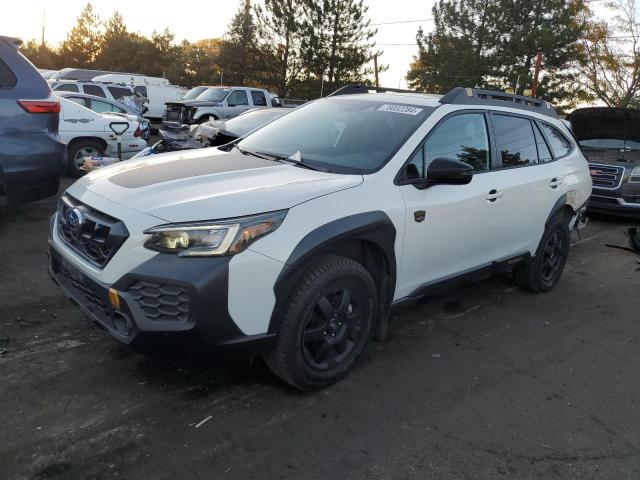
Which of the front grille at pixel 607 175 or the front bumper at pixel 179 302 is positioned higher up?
the front grille at pixel 607 175

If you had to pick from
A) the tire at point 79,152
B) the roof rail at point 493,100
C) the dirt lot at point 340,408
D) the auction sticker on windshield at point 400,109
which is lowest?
the dirt lot at point 340,408

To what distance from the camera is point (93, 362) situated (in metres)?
3.35

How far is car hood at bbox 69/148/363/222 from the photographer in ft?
8.98

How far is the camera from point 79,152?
30.0ft

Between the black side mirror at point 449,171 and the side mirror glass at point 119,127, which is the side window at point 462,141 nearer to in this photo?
the black side mirror at point 449,171

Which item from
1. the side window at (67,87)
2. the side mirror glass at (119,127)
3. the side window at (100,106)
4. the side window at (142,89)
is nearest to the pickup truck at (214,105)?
the side window at (67,87)

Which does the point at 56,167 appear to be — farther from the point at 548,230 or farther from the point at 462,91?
the point at 548,230

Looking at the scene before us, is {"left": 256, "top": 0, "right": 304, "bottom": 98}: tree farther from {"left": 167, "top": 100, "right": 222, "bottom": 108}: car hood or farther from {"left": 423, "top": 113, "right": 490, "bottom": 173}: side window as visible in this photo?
{"left": 423, "top": 113, "right": 490, "bottom": 173}: side window

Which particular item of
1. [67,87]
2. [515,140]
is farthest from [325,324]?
[67,87]

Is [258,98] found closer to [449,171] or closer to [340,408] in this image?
[449,171]

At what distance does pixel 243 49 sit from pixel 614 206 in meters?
31.3

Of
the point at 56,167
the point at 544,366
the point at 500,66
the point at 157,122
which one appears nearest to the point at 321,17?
the point at 500,66

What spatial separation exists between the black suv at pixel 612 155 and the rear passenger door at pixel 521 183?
463 cm

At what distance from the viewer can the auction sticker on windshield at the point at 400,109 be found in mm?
3834
